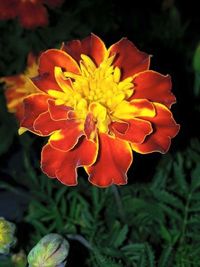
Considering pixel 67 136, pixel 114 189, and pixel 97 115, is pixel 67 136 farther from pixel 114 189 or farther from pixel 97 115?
pixel 114 189

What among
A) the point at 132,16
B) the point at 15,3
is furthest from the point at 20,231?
the point at 132,16

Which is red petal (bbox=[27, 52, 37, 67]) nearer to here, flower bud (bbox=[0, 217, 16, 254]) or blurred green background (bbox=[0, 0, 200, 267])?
blurred green background (bbox=[0, 0, 200, 267])

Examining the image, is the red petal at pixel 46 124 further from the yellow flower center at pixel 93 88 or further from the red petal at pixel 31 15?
the red petal at pixel 31 15

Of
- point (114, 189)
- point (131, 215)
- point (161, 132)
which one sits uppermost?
point (161, 132)

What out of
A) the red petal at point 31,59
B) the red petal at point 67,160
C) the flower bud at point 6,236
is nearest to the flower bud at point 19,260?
the flower bud at point 6,236

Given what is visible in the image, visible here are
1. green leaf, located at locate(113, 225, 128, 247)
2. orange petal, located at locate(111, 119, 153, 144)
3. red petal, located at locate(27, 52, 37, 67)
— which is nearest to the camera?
orange petal, located at locate(111, 119, 153, 144)

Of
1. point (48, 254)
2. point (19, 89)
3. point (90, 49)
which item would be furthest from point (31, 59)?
point (48, 254)

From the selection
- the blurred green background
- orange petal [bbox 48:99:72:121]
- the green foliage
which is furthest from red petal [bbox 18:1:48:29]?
orange petal [bbox 48:99:72:121]

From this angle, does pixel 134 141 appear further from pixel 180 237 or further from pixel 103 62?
pixel 180 237
